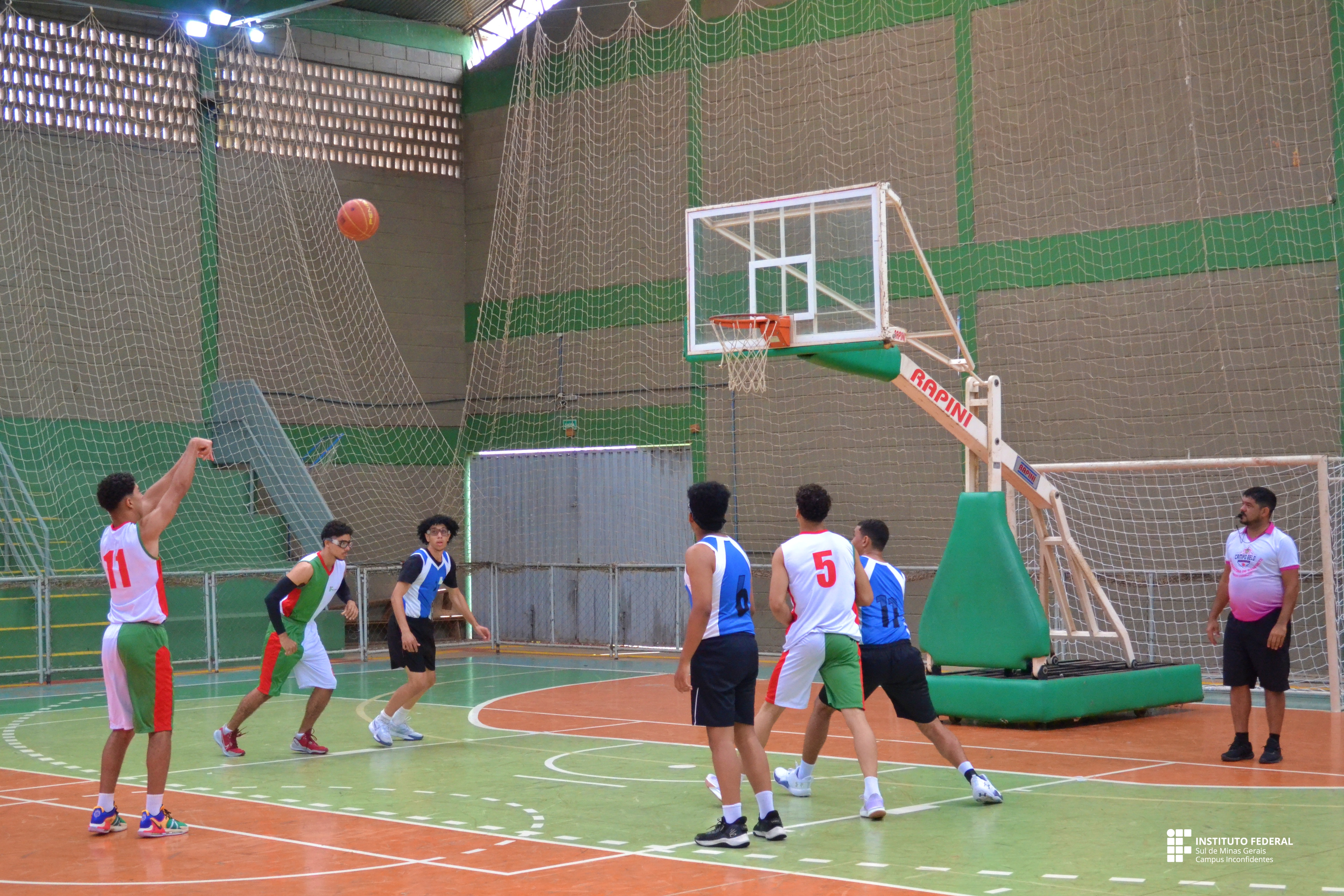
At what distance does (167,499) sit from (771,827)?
395 cm

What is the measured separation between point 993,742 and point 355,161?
1610cm

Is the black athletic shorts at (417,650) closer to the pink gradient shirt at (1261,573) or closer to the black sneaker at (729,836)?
the black sneaker at (729,836)

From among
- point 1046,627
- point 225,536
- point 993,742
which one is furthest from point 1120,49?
point 225,536

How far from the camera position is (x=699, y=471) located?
2175 centimetres

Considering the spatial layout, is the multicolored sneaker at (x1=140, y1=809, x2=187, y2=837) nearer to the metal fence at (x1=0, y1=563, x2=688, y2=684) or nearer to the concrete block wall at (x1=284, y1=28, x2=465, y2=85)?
the metal fence at (x1=0, y1=563, x2=688, y2=684)

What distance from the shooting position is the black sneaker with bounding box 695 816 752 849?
298 inches

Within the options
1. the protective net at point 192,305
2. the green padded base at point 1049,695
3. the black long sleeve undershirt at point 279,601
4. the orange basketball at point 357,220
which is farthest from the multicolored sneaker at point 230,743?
the protective net at point 192,305


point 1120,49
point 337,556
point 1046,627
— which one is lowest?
point 1046,627

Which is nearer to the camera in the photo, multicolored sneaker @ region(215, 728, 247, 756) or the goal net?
multicolored sneaker @ region(215, 728, 247, 756)

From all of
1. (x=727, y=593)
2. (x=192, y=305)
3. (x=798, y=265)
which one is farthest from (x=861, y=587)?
(x=192, y=305)

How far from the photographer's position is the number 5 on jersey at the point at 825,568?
8500mm

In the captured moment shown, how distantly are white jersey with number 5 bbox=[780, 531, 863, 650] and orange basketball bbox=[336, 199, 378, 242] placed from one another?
9696 millimetres

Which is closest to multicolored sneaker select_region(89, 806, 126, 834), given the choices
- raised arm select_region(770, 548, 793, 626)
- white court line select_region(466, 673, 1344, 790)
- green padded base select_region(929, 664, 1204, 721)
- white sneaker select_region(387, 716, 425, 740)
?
white sneaker select_region(387, 716, 425, 740)

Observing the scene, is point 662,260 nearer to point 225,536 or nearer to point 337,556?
point 225,536
